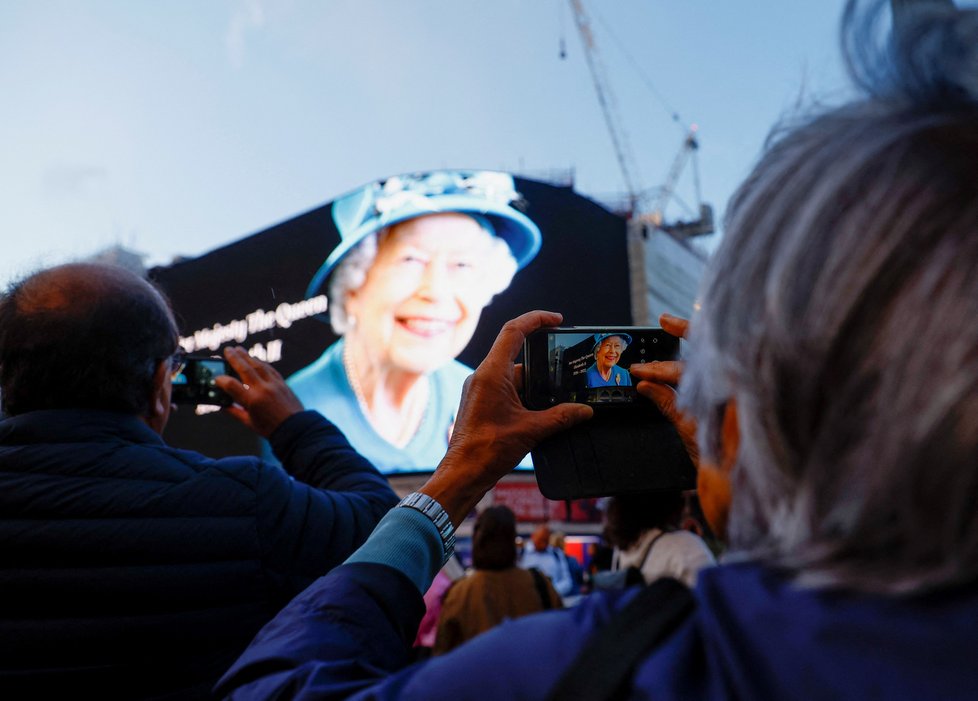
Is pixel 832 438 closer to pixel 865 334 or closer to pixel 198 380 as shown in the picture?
pixel 865 334

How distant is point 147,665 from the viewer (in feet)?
3.97

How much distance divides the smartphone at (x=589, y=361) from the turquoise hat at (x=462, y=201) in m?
4.89

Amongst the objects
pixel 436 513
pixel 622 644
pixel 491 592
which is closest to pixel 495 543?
pixel 491 592

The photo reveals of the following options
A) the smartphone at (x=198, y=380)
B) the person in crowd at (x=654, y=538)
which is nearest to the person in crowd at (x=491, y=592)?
the person in crowd at (x=654, y=538)

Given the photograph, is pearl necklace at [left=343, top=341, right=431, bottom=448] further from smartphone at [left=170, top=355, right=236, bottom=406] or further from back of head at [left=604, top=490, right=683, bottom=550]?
smartphone at [left=170, top=355, right=236, bottom=406]

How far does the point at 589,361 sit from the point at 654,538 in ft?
6.64

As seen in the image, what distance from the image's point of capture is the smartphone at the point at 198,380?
2.38 meters

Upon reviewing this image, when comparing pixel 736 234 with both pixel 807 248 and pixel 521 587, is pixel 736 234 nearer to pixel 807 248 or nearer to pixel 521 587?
pixel 807 248

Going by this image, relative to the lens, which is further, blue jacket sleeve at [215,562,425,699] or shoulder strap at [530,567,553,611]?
shoulder strap at [530,567,553,611]

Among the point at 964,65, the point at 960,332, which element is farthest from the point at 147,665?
the point at 964,65

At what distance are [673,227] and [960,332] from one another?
165 ft

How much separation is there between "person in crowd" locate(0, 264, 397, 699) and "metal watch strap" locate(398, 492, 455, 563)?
19.1 inches

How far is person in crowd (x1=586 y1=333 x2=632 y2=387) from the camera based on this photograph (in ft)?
3.89

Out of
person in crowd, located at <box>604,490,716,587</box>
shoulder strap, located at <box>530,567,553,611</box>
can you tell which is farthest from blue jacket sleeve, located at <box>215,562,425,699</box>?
shoulder strap, located at <box>530,567,553,611</box>
